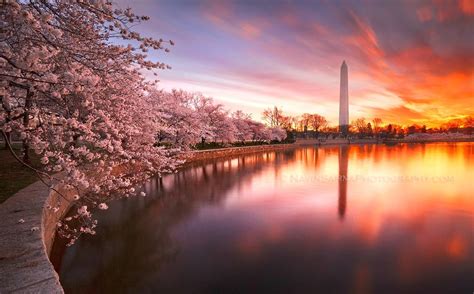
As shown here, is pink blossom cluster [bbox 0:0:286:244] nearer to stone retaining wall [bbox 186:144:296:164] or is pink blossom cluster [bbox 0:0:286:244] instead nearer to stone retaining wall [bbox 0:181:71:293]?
stone retaining wall [bbox 0:181:71:293]

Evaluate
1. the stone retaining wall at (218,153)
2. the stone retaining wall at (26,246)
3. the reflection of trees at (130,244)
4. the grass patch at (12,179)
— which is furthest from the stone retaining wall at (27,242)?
the stone retaining wall at (218,153)

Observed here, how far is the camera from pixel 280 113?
4082 inches

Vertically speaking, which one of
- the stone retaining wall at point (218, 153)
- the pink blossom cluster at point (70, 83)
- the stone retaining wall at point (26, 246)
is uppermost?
the pink blossom cluster at point (70, 83)

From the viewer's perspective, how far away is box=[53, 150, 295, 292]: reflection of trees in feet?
23.5

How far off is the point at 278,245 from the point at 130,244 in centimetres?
504

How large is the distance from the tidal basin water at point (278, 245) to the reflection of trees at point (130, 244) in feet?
0.12

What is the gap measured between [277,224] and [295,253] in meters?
2.80

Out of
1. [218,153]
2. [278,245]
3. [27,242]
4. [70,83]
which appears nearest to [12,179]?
[27,242]

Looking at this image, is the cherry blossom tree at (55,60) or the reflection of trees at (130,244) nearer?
the cherry blossom tree at (55,60)

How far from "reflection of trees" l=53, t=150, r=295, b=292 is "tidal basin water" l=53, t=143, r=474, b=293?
4 cm

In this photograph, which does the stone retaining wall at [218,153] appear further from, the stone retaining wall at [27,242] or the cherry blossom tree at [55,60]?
the cherry blossom tree at [55,60]

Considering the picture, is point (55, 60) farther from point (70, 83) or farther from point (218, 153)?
point (218, 153)

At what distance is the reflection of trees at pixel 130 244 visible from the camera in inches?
281

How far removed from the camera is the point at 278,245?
929cm
